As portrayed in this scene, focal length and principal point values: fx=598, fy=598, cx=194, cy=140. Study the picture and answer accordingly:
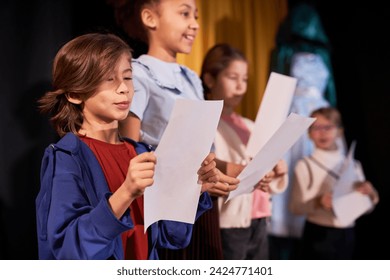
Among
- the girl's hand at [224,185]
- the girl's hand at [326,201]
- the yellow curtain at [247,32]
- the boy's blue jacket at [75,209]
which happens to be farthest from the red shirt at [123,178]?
the girl's hand at [326,201]

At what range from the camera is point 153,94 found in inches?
49.9

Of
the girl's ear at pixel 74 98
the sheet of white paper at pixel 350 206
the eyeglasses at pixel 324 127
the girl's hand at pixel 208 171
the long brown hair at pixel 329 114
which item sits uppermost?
the girl's ear at pixel 74 98

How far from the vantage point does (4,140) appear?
1379 millimetres

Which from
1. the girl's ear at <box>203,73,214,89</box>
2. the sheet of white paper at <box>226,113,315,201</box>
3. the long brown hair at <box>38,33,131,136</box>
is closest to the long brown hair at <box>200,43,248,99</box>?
the girl's ear at <box>203,73,214,89</box>

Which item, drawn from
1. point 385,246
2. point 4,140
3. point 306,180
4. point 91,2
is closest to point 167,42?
point 91,2

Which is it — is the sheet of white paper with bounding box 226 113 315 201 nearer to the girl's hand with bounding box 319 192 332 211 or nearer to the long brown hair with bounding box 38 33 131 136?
the long brown hair with bounding box 38 33 131 136

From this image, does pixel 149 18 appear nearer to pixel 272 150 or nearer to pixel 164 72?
pixel 164 72

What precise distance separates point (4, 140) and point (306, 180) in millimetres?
1003

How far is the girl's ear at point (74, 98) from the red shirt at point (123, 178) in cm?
7

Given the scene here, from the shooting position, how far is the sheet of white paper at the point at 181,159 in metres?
0.99

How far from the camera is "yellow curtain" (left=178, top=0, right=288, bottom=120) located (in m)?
1.60

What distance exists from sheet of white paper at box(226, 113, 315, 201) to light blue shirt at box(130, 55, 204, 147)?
0.21 meters

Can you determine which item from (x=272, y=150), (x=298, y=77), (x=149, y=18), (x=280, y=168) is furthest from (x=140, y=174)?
(x=298, y=77)

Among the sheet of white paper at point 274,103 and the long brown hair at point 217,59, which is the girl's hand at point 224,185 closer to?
the sheet of white paper at point 274,103
